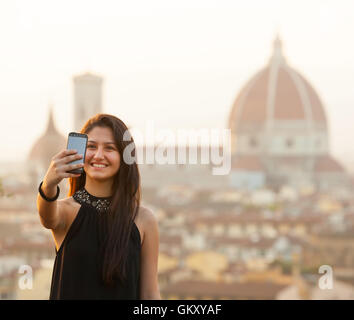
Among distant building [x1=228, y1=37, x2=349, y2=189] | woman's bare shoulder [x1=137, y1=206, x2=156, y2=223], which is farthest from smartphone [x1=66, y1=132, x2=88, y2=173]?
distant building [x1=228, y1=37, x2=349, y2=189]

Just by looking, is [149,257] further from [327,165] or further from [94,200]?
[327,165]

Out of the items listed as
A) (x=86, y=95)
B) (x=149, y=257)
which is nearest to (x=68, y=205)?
(x=149, y=257)

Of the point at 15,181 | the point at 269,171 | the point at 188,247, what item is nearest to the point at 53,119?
the point at 15,181

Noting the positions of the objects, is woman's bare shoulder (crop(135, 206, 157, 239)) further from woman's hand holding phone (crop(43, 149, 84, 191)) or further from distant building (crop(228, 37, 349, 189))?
distant building (crop(228, 37, 349, 189))

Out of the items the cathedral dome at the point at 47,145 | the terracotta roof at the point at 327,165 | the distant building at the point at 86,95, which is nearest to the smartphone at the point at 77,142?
the cathedral dome at the point at 47,145

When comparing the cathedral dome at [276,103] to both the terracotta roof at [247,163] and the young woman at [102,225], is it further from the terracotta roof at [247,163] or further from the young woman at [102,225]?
the young woman at [102,225]
